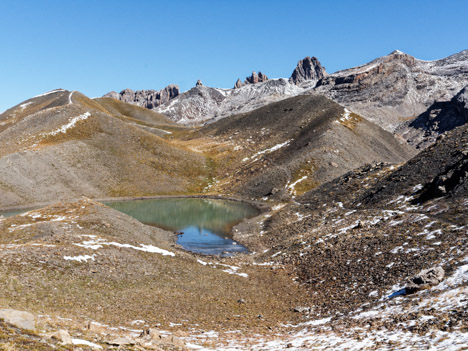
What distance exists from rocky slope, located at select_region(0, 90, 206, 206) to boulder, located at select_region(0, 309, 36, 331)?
283 ft

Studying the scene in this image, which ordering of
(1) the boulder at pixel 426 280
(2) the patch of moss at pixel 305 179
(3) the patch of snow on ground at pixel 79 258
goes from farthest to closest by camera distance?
(2) the patch of moss at pixel 305 179 → (3) the patch of snow on ground at pixel 79 258 → (1) the boulder at pixel 426 280

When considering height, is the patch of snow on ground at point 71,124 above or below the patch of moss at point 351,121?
above

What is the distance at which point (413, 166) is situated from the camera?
51188mm

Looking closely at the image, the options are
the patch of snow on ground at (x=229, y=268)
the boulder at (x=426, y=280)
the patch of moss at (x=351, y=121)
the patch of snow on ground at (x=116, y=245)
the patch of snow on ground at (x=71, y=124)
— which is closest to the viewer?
Answer: the boulder at (x=426, y=280)

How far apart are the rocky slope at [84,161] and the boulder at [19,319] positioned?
8630 centimetres

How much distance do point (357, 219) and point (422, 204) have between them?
772 cm

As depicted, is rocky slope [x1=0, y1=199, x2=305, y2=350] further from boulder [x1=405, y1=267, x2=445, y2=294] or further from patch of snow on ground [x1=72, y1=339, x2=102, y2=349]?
boulder [x1=405, y1=267, x2=445, y2=294]

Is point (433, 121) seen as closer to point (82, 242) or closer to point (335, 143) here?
point (335, 143)

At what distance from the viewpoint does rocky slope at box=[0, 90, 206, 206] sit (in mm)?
97562

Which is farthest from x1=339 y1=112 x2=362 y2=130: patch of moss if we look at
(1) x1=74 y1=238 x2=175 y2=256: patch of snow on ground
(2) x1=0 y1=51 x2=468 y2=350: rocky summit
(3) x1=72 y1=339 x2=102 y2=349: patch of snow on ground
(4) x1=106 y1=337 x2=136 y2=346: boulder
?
(3) x1=72 y1=339 x2=102 y2=349: patch of snow on ground

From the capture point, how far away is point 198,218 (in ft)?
258

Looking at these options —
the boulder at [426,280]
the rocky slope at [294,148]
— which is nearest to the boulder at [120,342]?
the boulder at [426,280]

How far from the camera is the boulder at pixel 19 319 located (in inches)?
521

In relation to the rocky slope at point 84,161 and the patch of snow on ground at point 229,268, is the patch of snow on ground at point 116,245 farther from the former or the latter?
the rocky slope at point 84,161
